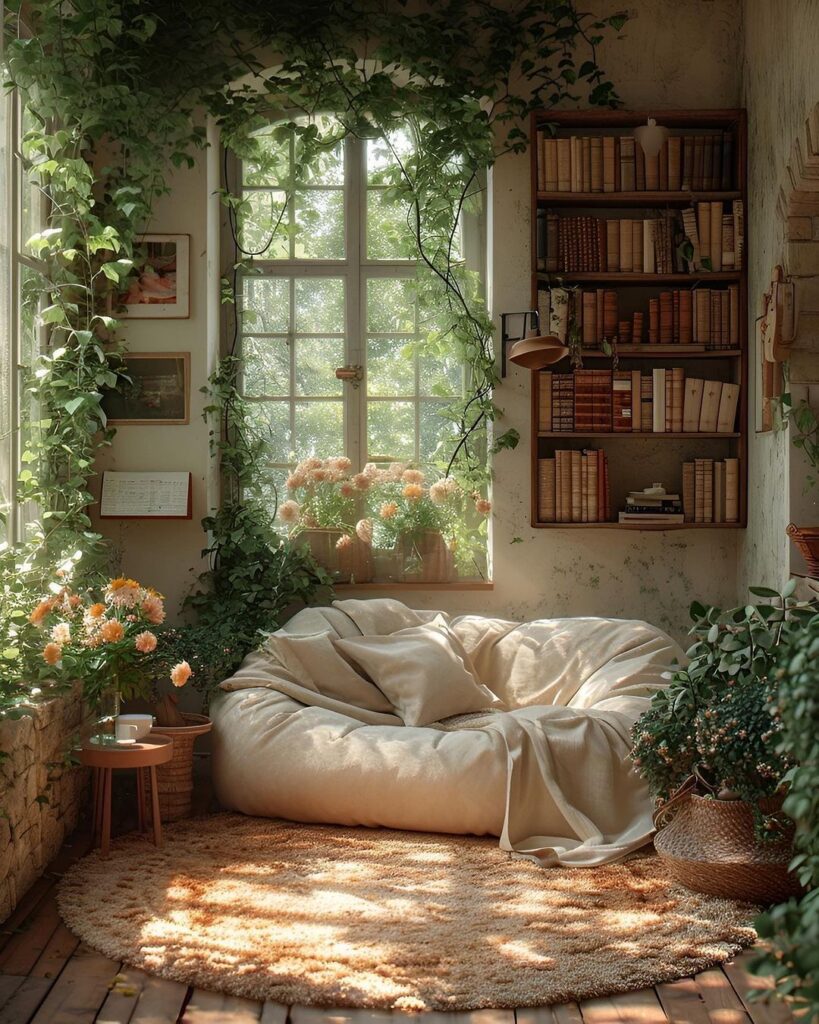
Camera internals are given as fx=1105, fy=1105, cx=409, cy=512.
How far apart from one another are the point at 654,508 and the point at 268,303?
215cm

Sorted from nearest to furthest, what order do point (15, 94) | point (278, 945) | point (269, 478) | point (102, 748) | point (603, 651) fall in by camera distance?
point (278, 945)
point (102, 748)
point (15, 94)
point (603, 651)
point (269, 478)

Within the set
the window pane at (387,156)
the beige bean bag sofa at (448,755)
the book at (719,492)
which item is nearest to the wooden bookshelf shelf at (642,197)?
the window pane at (387,156)

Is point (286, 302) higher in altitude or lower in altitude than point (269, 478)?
higher

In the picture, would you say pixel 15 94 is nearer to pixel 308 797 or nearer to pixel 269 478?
pixel 269 478

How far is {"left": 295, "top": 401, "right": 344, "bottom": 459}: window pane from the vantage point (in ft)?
18.2

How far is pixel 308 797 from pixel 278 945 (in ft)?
3.51

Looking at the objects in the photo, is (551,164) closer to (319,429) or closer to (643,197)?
(643,197)

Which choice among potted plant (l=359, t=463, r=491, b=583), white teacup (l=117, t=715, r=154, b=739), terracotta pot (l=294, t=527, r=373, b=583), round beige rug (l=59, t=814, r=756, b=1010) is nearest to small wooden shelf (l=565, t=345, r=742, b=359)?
potted plant (l=359, t=463, r=491, b=583)

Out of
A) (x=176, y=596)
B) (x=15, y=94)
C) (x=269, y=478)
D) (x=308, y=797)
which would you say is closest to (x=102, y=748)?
(x=308, y=797)

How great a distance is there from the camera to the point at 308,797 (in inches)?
155

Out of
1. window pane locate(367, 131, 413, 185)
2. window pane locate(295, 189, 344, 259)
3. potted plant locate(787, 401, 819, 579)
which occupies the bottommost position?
potted plant locate(787, 401, 819, 579)

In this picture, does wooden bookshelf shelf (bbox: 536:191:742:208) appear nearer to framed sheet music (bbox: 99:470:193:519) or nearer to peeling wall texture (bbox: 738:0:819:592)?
peeling wall texture (bbox: 738:0:819:592)

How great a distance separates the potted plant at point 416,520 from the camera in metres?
5.17

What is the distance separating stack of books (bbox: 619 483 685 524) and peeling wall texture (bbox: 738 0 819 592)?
0.33 metres
